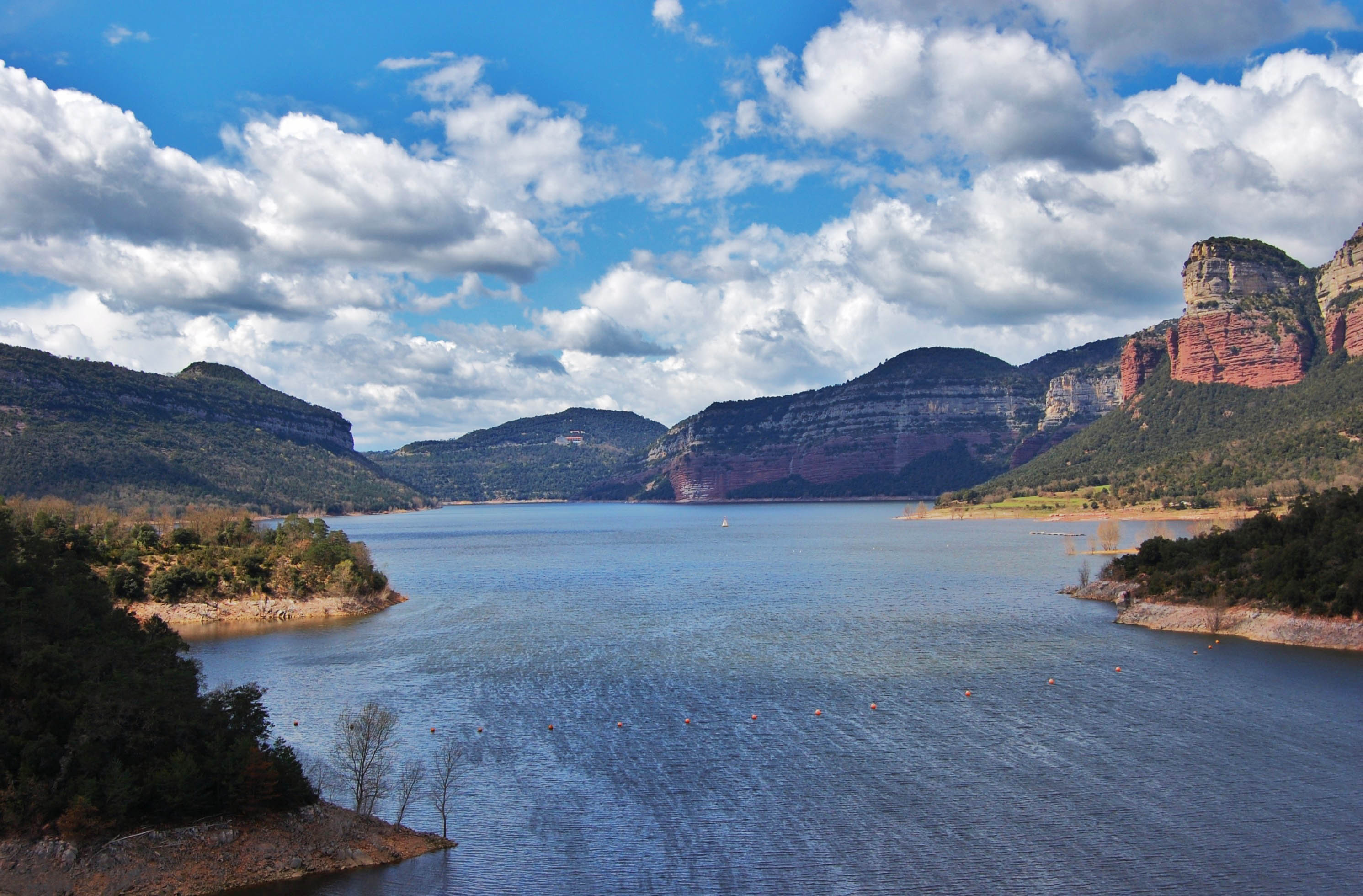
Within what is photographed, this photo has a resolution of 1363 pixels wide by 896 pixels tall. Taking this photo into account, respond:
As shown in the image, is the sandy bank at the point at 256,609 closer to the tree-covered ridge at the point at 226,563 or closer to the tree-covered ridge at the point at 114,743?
the tree-covered ridge at the point at 226,563

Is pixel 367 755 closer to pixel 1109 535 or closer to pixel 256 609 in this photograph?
pixel 256 609

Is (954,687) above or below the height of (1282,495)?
below

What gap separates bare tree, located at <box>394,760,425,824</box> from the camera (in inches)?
1268

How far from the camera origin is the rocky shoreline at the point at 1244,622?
59.1m

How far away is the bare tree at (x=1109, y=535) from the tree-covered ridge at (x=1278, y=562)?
131 feet

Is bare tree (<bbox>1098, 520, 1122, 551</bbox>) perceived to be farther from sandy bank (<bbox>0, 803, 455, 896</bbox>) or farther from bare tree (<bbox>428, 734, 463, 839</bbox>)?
sandy bank (<bbox>0, 803, 455, 896</bbox>)

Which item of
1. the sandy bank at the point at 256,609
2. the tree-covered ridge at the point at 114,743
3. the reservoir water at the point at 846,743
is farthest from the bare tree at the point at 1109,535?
the tree-covered ridge at the point at 114,743

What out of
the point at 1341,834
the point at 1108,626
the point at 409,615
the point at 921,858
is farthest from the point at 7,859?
the point at 1108,626

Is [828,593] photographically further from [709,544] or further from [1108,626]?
[709,544]

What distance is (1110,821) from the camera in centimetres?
3131

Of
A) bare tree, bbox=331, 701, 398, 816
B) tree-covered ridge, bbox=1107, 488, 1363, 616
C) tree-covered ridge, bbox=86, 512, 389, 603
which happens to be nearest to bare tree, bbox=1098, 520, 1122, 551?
tree-covered ridge, bbox=1107, 488, 1363, 616

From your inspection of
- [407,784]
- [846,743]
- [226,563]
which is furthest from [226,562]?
[846,743]

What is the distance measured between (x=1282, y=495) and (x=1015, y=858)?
137983mm

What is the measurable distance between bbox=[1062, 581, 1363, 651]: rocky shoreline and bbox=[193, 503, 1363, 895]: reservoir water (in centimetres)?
190
